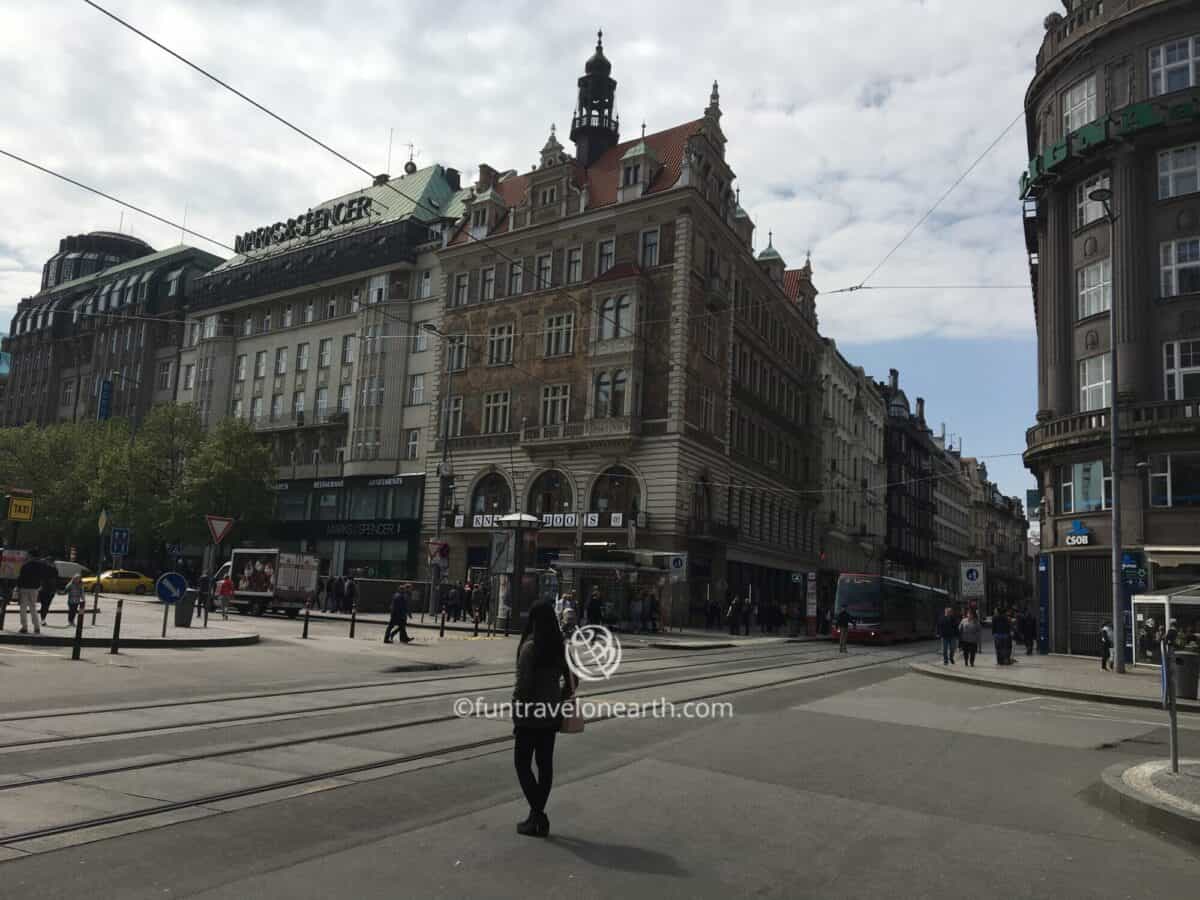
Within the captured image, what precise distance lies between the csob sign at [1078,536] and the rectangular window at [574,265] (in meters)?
25.9

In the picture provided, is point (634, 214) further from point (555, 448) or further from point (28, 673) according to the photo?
point (28, 673)

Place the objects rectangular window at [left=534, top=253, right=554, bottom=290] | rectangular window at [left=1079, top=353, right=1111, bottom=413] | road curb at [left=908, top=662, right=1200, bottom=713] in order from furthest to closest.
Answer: rectangular window at [left=534, top=253, right=554, bottom=290] → rectangular window at [left=1079, top=353, right=1111, bottom=413] → road curb at [left=908, top=662, right=1200, bottom=713]

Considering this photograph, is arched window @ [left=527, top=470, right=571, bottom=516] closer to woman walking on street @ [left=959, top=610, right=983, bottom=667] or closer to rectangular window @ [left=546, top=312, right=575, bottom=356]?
rectangular window @ [left=546, top=312, right=575, bottom=356]

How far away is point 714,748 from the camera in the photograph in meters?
10.5

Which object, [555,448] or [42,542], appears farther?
[42,542]

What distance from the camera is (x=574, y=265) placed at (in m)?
49.6

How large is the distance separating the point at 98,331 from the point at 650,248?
56932mm

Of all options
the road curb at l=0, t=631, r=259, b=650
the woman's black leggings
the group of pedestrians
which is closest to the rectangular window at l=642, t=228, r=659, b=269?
the group of pedestrians

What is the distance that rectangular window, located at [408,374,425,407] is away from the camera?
56750mm

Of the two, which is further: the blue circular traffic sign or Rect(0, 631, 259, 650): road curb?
the blue circular traffic sign

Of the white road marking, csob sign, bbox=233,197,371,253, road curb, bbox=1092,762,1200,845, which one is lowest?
the white road marking

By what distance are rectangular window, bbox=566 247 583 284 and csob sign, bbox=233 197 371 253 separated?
18.5 meters

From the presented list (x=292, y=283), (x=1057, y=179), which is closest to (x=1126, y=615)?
(x=1057, y=179)

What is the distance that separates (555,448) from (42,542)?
39177 mm
